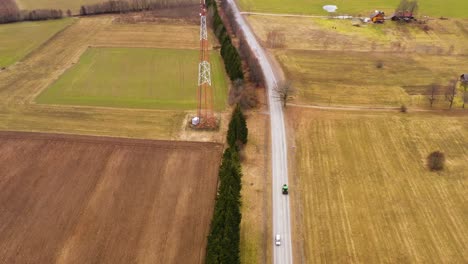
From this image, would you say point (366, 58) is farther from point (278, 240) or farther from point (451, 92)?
point (278, 240)

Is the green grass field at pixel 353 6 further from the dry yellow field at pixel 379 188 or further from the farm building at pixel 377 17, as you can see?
the dry yellow field at pixel 379 188

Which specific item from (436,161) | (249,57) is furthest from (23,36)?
(436,161)

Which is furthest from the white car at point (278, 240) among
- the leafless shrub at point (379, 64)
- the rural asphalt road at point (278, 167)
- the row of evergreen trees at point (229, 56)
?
the leafless shrub at point (379, 64)

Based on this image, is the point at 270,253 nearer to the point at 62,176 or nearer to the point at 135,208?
the point at 135,208

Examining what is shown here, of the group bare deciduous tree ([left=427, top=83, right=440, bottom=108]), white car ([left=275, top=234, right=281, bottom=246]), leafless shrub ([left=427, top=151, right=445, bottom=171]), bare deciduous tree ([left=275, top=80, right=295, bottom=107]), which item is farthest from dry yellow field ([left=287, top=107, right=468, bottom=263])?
bare deciduous tree ([left=427, top=83, right=440, bottom=108])

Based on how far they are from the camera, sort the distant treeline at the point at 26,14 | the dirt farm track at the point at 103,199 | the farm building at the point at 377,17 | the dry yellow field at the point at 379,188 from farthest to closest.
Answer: the distant treeline at the point at 26,14
the farm building at the point at 377,17
the dry yellow field at the point at 379,188
the dirt farm track at the point at 103,199

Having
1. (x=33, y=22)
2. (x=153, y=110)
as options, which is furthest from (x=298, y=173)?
(x=33, y=22)
